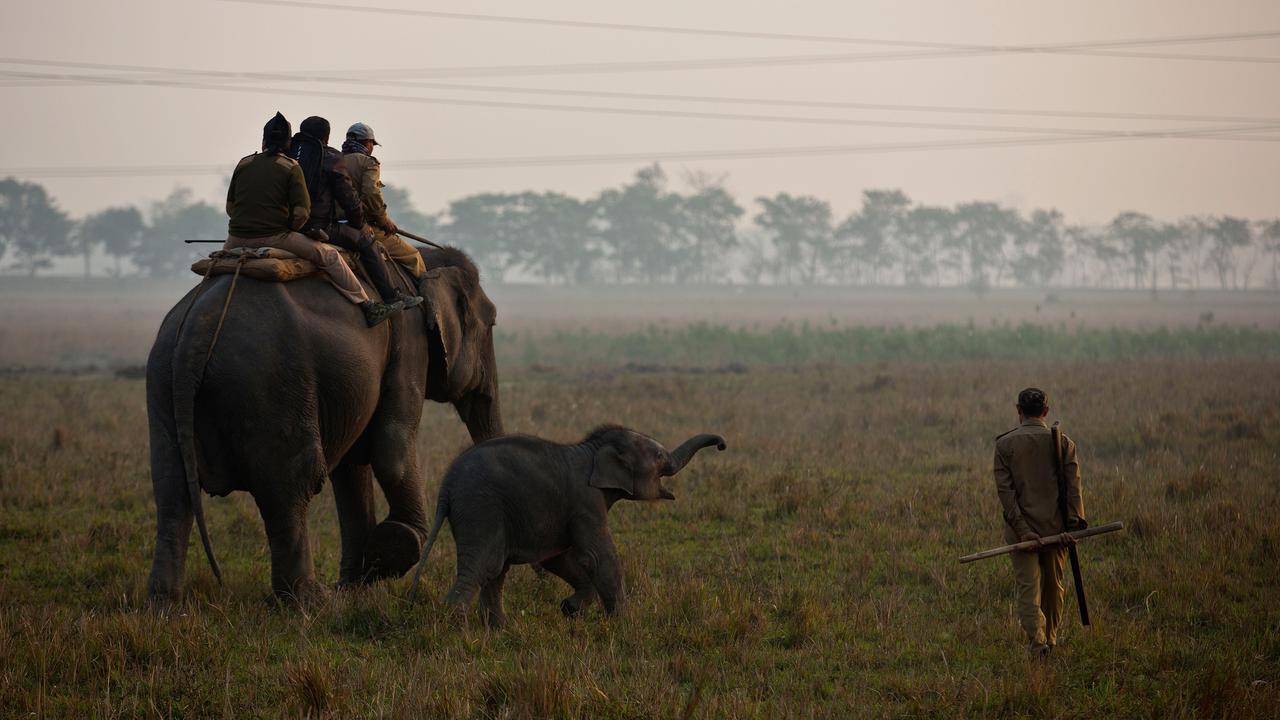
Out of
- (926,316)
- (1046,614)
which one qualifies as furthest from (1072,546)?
(926,316)

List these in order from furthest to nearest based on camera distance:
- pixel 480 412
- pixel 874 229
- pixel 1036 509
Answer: pixel 874 229 < pixel 480 412 < pixel 1036 509

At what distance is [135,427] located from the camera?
17.2m

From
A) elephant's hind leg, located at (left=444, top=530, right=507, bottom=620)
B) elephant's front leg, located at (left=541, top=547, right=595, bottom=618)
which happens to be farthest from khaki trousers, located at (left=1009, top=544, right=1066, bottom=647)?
elephant's hind leg, located at (left=444, top=530, right=507, bottom=620)

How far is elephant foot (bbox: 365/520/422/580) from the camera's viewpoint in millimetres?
8242

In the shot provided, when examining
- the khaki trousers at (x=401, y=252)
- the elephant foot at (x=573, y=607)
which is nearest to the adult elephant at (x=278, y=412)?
the khaki trousers at (x=401, y=252)

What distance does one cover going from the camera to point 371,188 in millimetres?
8594

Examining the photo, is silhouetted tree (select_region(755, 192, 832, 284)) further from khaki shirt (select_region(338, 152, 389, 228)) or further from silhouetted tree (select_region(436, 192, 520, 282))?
khaki shirt (select_region(338, 152, 389, 228))

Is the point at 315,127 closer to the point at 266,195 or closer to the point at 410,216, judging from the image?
the point at 266,195

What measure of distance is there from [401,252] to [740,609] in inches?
142

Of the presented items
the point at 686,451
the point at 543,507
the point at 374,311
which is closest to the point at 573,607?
the point at 543,507

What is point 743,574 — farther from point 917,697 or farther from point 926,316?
point 926,316

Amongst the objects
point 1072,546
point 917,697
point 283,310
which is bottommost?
point 917,697

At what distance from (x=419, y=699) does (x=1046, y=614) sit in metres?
3.57

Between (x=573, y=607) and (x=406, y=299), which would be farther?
(x=406, y=299)
